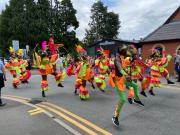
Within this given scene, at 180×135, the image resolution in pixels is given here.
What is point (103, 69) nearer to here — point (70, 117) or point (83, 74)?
point (83, 74)

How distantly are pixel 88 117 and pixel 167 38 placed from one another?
15.5 m

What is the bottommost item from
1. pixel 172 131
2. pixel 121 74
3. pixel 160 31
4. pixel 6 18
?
pixel 172 131

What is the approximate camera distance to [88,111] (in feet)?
24.8

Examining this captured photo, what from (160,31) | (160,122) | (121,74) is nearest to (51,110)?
(121,74)

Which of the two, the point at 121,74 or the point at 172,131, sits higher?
the point at 121,74

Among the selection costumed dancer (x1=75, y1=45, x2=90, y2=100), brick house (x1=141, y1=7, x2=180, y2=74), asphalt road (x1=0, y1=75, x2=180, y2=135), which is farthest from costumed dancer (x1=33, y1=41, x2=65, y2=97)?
brick house (x1=141, y1=7, x2=180, y2=74)

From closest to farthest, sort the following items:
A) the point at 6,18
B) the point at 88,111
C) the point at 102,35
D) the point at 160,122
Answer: the point at 160,122
the point at 88,111
the point at 6,18
the point at 102,35

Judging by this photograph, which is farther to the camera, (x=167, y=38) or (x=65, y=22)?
(x=65, y=22)

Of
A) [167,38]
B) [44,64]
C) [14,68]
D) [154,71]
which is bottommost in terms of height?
[154,71]

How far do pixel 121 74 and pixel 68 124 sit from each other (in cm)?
186

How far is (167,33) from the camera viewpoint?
21188 millimetres

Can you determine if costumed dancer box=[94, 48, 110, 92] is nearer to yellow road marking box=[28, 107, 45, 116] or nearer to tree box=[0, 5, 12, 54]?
yellow road marking box=[28, 107, 45, 116]

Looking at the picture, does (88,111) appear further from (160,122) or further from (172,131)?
(172,131)

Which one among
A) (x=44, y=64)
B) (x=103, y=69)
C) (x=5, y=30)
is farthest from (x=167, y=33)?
(x=5, y=30)
